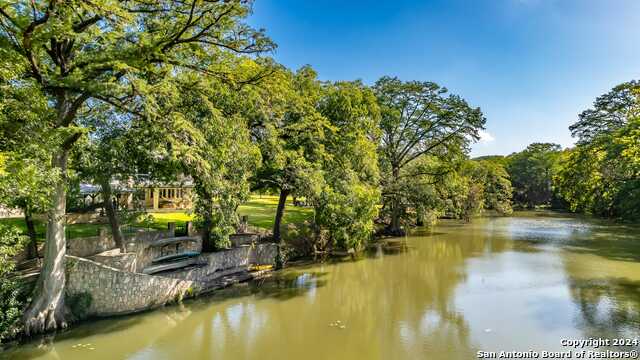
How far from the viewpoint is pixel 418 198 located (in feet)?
98.4

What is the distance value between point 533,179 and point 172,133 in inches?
2728

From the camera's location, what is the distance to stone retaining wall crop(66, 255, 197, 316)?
11.0m

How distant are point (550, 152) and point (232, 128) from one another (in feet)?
232

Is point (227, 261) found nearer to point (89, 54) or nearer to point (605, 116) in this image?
point (89, 54)

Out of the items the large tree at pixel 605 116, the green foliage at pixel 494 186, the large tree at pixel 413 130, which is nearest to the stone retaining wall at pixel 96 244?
the large tree at pixel 413 130

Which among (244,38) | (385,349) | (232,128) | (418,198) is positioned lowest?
(385,349)

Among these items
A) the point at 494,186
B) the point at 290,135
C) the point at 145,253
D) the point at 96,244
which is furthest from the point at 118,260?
the point at 494,186

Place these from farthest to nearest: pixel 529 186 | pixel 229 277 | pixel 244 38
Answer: pixel 529 186 < pixel 229 277 < pixel 244 38

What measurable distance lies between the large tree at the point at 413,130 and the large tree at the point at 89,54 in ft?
67.9

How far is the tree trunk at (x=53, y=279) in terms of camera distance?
10.1m

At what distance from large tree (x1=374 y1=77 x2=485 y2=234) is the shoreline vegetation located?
6.04 metres

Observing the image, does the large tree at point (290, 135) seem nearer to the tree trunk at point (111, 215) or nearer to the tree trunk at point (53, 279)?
the tree trunk at point (111, 215)

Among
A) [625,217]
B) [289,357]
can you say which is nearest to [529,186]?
[625,217]

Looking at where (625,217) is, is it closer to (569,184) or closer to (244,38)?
(569,184)
